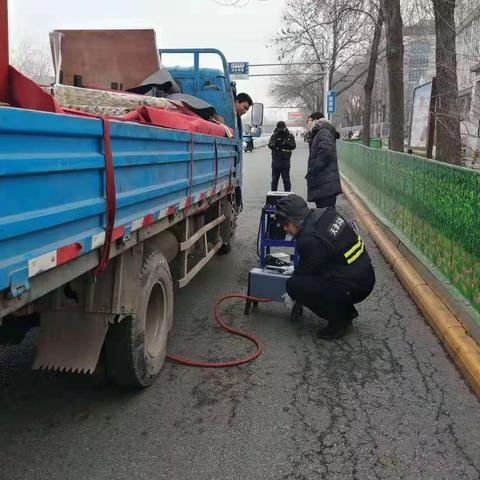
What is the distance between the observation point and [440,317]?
15.6 ft

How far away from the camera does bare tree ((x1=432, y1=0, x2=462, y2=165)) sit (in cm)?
921

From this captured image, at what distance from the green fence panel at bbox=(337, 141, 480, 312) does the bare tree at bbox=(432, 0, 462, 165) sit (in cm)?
99

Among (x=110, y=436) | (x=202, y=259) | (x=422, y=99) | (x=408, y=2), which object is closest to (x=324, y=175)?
(x=202, y=259)

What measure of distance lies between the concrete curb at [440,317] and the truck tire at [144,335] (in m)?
2.17

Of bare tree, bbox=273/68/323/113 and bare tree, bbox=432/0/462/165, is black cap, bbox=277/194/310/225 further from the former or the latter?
bare tree, bbox=273/68/323/113

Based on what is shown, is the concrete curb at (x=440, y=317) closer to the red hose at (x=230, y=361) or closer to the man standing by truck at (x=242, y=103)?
the red hose at (x=230, y=361)

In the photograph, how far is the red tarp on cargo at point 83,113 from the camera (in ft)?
7.77

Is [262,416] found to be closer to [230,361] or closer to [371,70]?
[230,361]

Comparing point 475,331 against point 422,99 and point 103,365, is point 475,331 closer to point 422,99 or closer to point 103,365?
point 103,365

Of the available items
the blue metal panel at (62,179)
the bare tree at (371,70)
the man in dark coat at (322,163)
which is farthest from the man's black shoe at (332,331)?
the bare tree at (371,70)

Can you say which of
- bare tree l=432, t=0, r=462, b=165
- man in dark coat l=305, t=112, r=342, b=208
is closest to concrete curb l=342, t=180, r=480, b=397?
man in dark coat l=305, t=112, r=342, b=208

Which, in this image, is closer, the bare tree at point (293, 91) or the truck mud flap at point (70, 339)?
the truck mud flap at point (70, 339)

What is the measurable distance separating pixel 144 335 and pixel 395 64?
11.5m

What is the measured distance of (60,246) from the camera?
2227 millimetres
